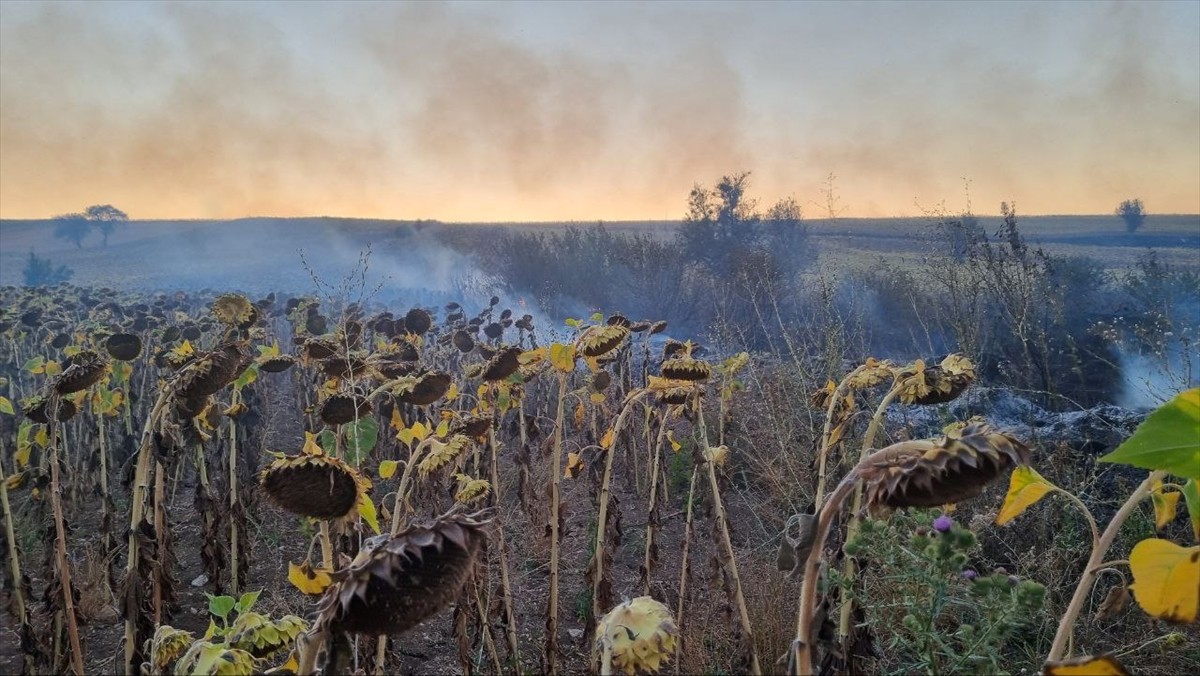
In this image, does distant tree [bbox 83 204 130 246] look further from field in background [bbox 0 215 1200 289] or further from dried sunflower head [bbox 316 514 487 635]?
dried sunflower head [bbox 316 514 487 635]

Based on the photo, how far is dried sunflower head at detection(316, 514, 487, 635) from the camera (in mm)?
887

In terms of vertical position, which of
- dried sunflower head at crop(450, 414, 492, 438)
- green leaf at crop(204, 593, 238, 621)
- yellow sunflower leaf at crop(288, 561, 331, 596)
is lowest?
green leaf at crop(204, 593, 238, 621)

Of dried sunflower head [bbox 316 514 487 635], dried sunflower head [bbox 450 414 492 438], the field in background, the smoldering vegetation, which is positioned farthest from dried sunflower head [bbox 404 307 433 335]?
the field in background

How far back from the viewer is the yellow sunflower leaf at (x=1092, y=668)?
72cm

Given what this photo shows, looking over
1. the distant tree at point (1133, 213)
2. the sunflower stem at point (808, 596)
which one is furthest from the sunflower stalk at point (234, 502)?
the distant tree at point (1133, 213)

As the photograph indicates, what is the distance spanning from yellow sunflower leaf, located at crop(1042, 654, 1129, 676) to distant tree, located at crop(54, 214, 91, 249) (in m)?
86.1

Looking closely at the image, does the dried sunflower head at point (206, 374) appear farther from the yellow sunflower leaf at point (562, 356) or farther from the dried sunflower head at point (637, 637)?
the dried sunflower head at point (637, 637)

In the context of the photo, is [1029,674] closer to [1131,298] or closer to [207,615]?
Answer: [207,615]

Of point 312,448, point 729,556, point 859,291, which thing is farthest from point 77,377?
point 859,291

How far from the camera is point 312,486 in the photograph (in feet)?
4.69

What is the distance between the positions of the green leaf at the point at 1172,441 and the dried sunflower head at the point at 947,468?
0.44 ft

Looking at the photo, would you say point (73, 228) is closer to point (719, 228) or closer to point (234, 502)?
point (719, 228)

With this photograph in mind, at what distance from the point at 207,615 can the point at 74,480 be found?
2.99 metres

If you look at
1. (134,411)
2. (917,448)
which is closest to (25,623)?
(917,448)
